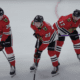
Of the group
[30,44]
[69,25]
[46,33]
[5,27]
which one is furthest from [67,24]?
[30,44]

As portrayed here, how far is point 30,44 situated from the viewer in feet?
10.1

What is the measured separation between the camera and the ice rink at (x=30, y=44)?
80.1 inches

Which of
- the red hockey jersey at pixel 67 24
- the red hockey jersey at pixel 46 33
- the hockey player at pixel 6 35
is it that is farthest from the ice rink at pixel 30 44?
the red hockey jersey at pixel 67 24

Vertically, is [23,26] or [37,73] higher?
[23,26]

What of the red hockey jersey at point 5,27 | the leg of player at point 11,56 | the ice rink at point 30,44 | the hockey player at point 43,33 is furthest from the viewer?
the ice rink at point 30,44

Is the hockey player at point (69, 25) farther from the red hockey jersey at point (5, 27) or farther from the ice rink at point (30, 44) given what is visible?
the red hockey jersey at point (5, 27)

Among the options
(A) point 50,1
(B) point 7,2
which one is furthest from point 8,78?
(A) point 50,1

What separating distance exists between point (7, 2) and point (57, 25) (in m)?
3.73

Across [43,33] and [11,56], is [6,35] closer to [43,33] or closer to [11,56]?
[11,56]

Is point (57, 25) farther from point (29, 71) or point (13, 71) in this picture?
point (13, 71)

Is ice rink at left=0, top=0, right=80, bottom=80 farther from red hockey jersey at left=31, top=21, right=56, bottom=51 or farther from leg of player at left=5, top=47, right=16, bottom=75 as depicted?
red hockey jersey at left=31, top=21, right=56, bottom=51

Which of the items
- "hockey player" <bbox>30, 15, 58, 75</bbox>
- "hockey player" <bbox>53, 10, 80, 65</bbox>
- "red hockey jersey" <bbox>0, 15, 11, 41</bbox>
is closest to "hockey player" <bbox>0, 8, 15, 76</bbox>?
"red hockey jersey" <bbox>0, 15, 11, 41</bbox>

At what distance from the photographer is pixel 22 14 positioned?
4.46 metres

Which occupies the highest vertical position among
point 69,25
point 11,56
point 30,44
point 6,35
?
point 69,25
